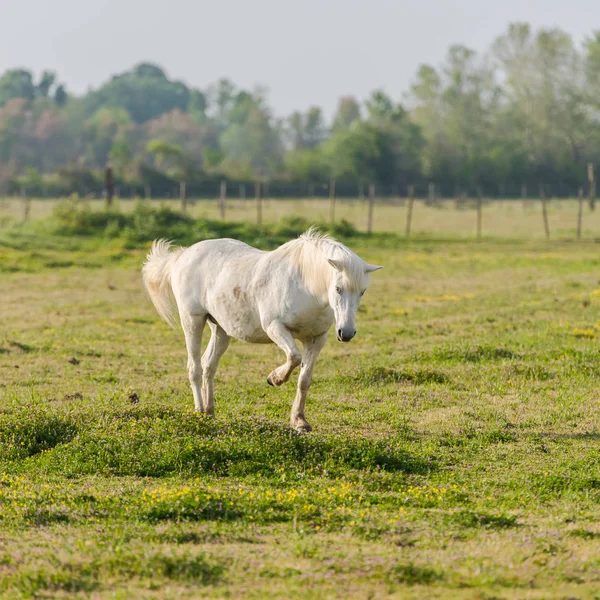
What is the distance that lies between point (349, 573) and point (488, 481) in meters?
2.75

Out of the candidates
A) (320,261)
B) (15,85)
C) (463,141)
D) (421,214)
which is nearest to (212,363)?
(320,261)

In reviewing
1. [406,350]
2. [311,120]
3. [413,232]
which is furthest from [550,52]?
[406,350]

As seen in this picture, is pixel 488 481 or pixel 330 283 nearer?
pixel 488 481

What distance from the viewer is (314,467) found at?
812 centimetres

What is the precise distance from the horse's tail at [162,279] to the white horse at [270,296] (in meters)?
0.02

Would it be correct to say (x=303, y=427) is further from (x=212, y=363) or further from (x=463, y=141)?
(x=463, y=141)

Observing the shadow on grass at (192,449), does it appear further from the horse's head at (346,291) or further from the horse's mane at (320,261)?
the horse's mane at (320,261)

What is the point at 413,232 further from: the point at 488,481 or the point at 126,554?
the point at 126,554

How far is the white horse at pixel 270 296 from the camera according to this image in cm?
895

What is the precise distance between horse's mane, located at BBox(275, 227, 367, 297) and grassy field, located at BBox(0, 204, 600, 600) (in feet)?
4.87

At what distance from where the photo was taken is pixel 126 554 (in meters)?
5.72

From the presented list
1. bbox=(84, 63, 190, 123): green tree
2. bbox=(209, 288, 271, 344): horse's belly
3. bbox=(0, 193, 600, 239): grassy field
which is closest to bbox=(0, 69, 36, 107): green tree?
bbox=(84, 63, 190, 123): green tree

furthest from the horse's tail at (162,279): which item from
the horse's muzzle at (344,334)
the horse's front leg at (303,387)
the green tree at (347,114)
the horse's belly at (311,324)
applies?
the green tree at (347,114)

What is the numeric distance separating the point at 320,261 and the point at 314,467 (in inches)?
86.9
